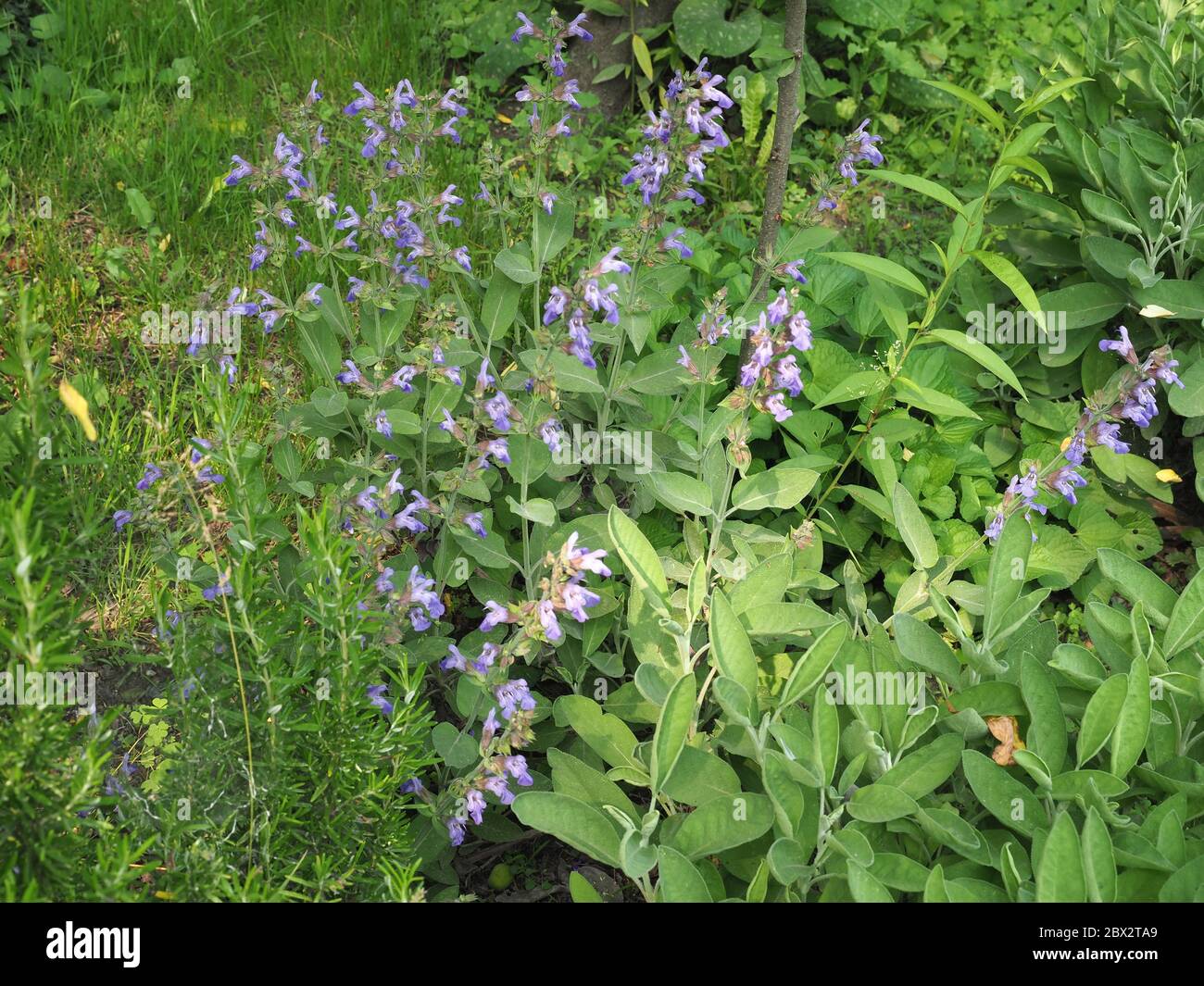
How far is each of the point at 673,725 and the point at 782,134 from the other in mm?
1773

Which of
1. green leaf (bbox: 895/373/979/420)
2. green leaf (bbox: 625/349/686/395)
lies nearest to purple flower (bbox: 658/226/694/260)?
green leaf (bbox: 625/349/686/395)

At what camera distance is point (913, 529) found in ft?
9.06

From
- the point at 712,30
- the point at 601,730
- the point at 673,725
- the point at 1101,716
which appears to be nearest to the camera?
the point at 673,725

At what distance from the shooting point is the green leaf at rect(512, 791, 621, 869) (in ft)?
6.86

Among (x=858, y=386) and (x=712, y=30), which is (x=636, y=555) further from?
(x=712, y=30)

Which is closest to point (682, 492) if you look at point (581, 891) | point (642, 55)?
point (581, 891)

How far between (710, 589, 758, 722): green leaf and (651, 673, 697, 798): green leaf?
6.4 inches

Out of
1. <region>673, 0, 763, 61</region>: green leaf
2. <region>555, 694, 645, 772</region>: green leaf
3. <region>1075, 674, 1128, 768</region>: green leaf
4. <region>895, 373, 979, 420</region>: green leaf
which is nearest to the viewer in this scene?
<region>1075, 674, 1128, 768</region>: green leaf

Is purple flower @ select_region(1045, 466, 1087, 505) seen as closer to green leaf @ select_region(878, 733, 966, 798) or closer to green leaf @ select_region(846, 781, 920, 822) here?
green leaf @ select_region(878, 733, 966, 798)

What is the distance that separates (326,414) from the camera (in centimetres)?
262

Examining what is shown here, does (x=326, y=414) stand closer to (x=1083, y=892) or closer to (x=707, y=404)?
(x=707, y=404)

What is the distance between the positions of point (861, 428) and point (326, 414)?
146cm

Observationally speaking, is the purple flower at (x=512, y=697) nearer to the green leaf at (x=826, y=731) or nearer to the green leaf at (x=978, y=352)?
the green leaf at (x=826, y=731)

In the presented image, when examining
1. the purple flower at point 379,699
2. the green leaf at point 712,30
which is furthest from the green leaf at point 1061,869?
the green leaf at point 712,30
